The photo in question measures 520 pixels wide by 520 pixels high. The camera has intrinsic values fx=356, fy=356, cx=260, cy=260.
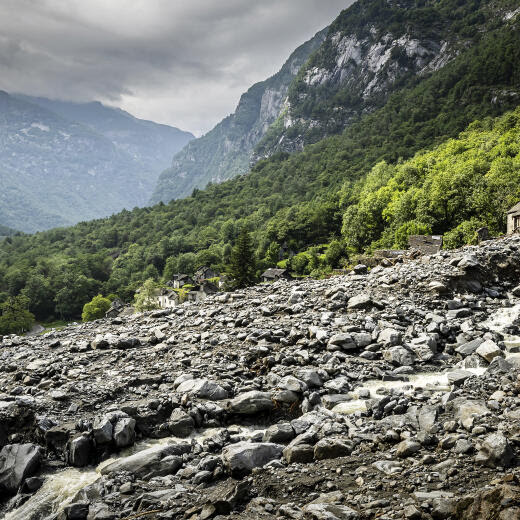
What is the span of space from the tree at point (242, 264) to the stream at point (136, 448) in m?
53.1

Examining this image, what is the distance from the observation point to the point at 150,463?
751cm

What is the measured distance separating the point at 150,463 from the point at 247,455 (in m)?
2.12

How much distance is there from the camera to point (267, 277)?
83062 mm

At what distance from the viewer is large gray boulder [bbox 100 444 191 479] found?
738cm

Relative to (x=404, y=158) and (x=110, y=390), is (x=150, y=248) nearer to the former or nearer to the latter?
(x=404, y=158)

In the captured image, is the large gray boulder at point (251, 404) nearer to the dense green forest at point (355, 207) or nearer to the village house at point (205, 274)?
the dense green forest at point (355, 207)

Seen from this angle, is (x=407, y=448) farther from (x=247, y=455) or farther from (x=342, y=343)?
(x=342, y=343)

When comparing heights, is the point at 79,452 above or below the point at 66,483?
above

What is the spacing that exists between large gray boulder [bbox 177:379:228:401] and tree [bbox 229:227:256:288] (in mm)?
53488

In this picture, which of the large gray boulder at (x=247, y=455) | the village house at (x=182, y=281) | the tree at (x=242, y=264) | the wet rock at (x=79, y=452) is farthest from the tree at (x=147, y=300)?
the large gray boulder at (x=247, y=455)

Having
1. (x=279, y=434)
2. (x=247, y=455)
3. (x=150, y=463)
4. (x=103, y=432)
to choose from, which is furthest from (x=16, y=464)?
(x=279, y=434)

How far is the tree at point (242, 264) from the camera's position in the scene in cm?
6469

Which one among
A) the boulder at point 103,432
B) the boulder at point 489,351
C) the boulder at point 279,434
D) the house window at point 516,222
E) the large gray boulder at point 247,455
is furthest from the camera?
the house window at point 516,222

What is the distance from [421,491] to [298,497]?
6.32 ft
